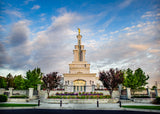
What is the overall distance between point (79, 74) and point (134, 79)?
18257 mm

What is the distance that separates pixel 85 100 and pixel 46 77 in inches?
402

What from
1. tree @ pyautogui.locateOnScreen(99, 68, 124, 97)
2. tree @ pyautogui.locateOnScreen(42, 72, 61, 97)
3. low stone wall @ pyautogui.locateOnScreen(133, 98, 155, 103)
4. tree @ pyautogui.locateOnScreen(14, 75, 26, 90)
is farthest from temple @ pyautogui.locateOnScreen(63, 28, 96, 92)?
low stone wall @ pyautogui.locateOnScreen(133, 98, 155, 103)

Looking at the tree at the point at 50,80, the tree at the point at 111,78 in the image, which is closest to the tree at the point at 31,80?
the tree at the point at 50,80

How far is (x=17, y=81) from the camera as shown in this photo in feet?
140

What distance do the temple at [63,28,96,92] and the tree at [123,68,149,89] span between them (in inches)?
423

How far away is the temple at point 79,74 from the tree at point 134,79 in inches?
423

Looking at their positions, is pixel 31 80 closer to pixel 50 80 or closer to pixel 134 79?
pixel 50 80

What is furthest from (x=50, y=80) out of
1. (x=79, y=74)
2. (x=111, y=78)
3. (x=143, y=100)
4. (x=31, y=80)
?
(x=79, y=74)

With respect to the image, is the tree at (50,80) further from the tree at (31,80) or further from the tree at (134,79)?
the tree at (134,79)

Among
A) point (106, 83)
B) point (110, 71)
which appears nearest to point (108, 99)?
point (106, 83)

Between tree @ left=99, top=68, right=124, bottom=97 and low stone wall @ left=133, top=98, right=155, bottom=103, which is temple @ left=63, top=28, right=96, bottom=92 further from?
low stone wall @ left=133, top=98, right=155, bottom=103

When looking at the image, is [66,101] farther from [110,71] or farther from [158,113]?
[158,113]

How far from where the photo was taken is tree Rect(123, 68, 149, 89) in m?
34.7

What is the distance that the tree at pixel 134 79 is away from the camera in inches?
1366
